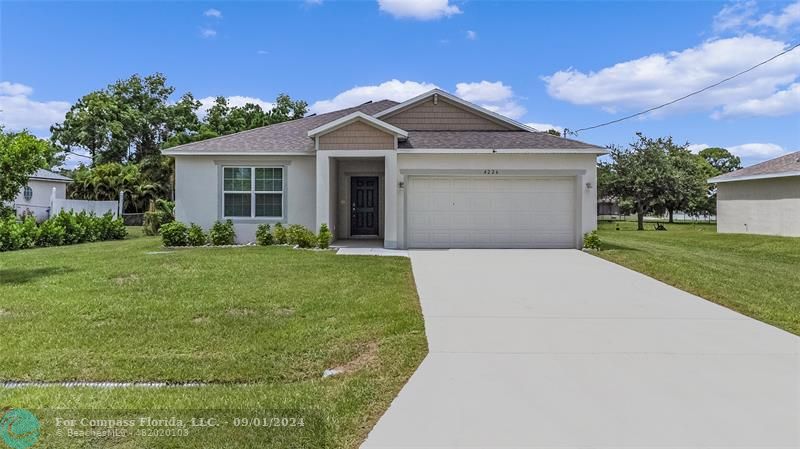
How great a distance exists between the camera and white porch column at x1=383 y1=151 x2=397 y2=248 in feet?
44.8

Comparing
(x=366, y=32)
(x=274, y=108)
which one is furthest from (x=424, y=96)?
(x=274, y=108)

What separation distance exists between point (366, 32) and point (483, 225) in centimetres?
796

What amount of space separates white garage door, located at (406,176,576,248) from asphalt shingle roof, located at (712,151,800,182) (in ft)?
39.4

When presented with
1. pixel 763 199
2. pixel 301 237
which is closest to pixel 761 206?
pixel 763 199

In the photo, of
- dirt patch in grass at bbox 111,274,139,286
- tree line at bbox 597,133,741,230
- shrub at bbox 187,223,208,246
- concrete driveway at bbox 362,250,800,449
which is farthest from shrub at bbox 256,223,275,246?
tree line at bbox 597,133,741,230

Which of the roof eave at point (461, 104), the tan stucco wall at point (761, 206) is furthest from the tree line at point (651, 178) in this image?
the roof eave at point (461, 104)

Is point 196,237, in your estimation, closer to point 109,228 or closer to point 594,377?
point 109,228

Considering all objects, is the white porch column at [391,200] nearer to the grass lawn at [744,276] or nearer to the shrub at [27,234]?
the grass lawn at [744,276]

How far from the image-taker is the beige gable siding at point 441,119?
1633 centimetres

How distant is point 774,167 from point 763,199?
57.4 inches

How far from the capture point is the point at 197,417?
3.47 m

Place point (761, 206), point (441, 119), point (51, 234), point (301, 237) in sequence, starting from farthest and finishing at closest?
point (761, 206) → point (441, 119) → point (51, 234) → point (301, 237)

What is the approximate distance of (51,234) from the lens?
16.3 m

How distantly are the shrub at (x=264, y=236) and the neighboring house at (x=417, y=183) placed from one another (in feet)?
1.93
